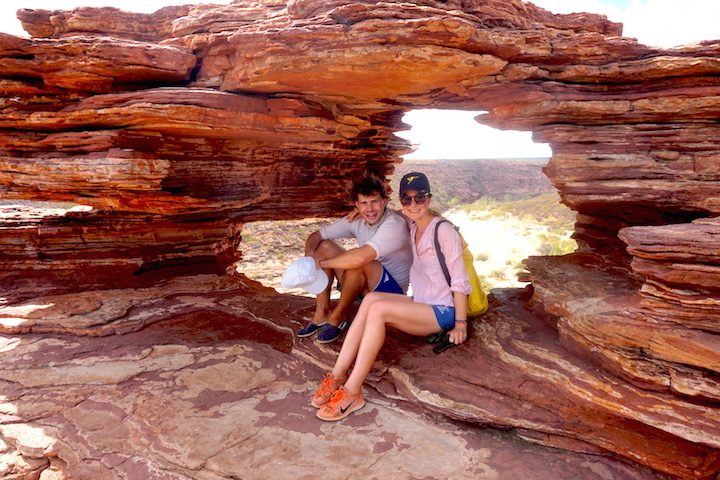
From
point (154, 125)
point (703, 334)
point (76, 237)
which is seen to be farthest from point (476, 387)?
point (76, 237)

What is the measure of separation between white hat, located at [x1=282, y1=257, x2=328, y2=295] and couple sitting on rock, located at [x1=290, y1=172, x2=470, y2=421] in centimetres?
14

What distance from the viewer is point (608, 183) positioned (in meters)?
A: 6.63

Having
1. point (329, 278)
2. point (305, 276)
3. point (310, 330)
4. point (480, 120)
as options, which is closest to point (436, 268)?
point (305, 276)

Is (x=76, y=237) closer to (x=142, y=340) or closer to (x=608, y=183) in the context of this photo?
(x=142, y=340)

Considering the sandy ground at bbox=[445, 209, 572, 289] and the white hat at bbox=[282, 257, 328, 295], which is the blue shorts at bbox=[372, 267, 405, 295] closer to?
the white hat at bbox=[282, 257, 328, 295]

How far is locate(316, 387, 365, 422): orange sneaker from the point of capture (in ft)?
16.2

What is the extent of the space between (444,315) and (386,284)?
1021mm

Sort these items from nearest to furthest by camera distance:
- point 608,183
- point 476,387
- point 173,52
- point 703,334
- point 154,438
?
point 703,334 → point 154,438 → point 476,387 → point 608,183 → point 173,52

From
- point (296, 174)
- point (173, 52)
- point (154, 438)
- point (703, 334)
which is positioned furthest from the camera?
point (296, 174)

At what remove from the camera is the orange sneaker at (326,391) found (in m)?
5.13

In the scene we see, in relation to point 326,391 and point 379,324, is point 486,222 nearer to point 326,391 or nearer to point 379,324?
point 379,324

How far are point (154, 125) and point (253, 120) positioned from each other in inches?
59.2

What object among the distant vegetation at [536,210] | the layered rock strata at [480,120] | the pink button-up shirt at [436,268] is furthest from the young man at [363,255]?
the distant vegetation at [536,210]

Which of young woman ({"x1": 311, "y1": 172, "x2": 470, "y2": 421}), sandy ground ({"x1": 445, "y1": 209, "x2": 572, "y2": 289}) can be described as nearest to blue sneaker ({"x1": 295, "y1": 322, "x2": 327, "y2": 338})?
young woman ({"x1": 311, "y1": 172, "x2": 470, "y2": 421})
